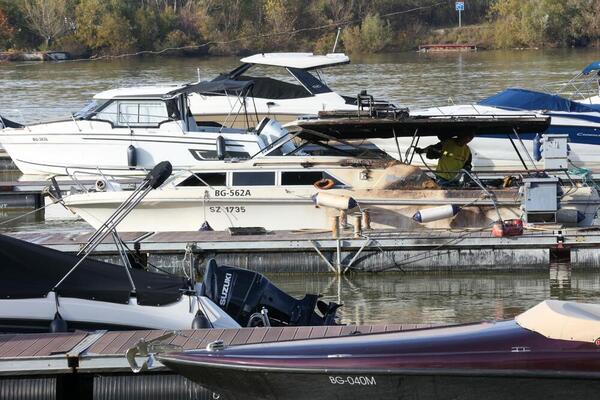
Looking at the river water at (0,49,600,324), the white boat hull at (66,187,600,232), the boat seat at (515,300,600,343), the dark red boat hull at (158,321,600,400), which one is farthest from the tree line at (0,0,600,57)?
the boat seat at (515,300,600,343)

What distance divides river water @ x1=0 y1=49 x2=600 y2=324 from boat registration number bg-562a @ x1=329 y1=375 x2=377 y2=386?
584cm

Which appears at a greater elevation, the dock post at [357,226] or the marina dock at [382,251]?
the dock post at [357,226]

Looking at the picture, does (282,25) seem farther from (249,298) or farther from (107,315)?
(107,315)

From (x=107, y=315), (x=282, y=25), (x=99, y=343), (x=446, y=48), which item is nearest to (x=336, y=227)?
(x=107, y=315)

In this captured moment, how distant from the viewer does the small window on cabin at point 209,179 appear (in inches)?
742

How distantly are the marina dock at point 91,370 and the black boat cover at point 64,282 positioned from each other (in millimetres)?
549

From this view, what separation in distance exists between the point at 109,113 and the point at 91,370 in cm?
1398

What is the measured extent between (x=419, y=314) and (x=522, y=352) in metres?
6.33

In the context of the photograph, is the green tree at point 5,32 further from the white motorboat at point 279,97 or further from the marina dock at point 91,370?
the marina dock at point 91,370

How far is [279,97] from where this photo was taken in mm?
27781

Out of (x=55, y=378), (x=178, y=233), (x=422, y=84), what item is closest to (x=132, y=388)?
(x=55, y=378)

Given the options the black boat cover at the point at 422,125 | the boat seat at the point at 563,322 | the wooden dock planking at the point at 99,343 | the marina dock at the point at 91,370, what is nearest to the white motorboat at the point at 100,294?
the wooden dock planking at the point at 99,343

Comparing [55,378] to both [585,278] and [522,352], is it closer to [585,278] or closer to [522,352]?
[522,352]

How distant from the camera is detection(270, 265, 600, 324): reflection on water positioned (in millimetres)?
16484
